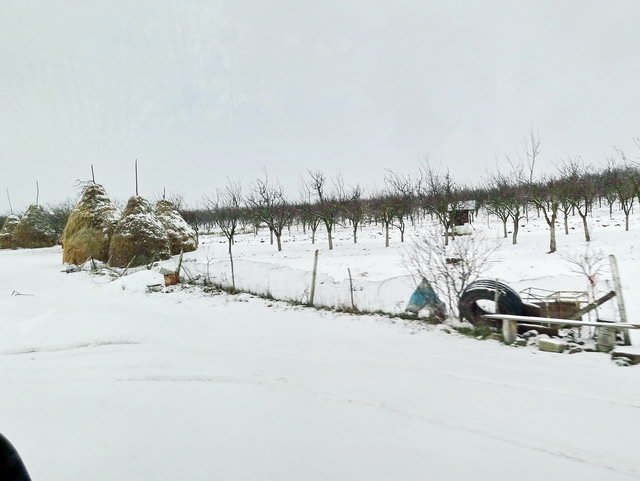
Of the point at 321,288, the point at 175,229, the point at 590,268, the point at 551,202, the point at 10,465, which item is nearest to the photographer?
the point at 10,465

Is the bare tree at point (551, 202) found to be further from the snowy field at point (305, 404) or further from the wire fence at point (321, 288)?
the snowy field at point (305, 404)

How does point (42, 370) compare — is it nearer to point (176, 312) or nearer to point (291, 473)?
point (176, 312)

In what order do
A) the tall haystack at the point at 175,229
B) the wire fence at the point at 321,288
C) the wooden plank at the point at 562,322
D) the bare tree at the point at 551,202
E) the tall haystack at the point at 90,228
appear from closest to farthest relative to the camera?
the wooden plank at the point at 562,322 → the wire fence at the point at 321,288 → the tall haystack at the point at 90,228 → the bare tree at the point at 551,202 → the tall haystack at the point at 175,229

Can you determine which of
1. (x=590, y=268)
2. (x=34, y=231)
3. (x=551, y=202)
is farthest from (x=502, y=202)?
(x=34, y=231)

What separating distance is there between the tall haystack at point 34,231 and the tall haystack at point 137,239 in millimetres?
20697

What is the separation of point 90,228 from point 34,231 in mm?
18936

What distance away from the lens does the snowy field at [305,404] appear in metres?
3.04

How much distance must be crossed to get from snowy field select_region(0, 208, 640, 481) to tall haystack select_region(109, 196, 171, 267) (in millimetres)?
10011

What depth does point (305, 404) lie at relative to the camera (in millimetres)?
4016

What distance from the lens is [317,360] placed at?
5.28 m

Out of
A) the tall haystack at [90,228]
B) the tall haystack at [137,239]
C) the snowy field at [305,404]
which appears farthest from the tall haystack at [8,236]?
the snowy field at [305,404]

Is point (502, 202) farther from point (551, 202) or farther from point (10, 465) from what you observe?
point (10, 465)

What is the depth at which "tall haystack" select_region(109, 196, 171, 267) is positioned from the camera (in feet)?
55.4

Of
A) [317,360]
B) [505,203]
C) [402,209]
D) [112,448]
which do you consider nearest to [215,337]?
[317,360]
